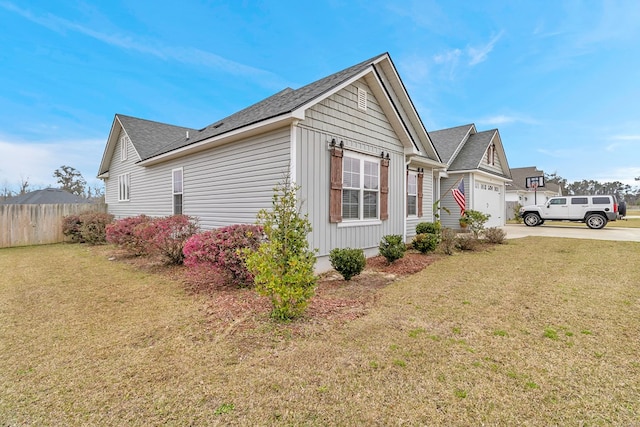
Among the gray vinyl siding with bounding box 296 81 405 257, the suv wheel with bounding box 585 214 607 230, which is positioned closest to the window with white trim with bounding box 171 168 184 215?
the gray vinyl siding with bounding box 296 81 405 257

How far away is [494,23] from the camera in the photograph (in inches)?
452

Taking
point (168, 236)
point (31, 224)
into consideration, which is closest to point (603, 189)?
point (168, 236)

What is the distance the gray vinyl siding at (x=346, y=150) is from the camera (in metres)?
6.35

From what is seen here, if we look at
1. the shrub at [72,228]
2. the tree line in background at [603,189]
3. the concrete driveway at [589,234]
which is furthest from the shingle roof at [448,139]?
the tree line in background at [603,189]

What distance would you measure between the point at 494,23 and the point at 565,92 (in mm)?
6817

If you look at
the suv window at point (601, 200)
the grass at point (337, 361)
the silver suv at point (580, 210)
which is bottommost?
the grass at point (337, 361)

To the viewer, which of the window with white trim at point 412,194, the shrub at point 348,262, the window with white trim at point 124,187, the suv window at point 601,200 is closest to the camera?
the shrub at point 348,262

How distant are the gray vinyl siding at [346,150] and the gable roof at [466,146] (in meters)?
8.24

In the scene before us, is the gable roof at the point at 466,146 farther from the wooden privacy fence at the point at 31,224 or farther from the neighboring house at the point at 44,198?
the neighboring house at the point at 44,198

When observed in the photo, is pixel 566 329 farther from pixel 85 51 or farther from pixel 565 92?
pixel 85 51

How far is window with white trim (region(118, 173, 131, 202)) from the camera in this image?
14.4 m

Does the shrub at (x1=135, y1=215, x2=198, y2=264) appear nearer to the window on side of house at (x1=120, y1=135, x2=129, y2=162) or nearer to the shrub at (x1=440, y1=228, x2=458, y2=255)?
the shrub at (x1=440, y1=228, x2=458, y2=255)

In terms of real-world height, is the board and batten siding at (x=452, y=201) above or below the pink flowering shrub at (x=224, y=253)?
above

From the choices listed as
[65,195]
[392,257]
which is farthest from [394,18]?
[65,195]
